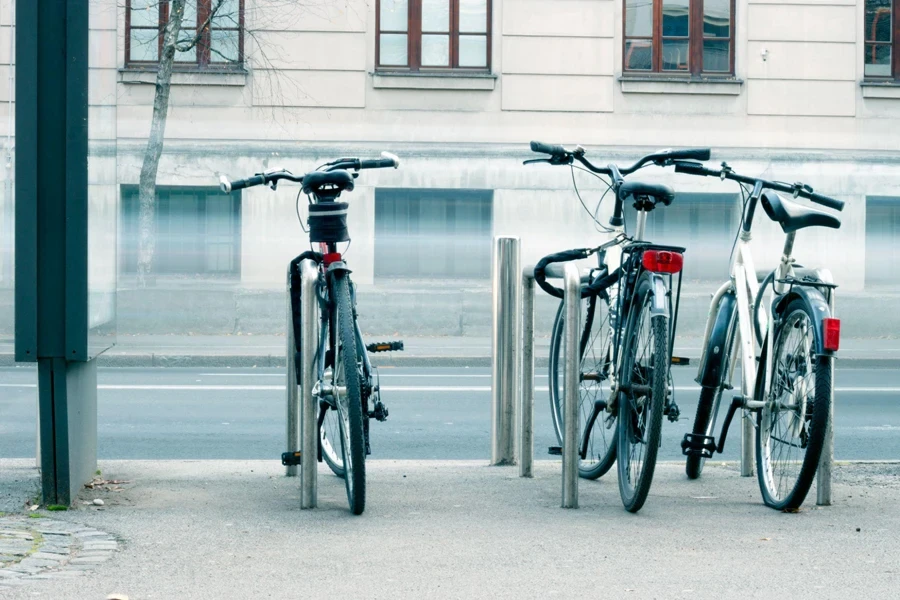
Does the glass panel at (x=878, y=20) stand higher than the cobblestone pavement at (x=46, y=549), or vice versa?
the glass panel at (x=878, y=20)

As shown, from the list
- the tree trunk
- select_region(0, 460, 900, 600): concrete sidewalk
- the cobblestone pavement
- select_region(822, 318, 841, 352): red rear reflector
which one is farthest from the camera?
the tree trunk

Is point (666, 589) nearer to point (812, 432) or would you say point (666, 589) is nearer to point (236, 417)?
point (812, 432)

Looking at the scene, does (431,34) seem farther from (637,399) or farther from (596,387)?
(637,399)

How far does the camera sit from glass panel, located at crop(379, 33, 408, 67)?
63.4ft

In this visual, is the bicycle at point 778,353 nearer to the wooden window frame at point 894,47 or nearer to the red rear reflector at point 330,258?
the red rear reflector at point 330,258

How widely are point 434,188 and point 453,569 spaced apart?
49.4 feet

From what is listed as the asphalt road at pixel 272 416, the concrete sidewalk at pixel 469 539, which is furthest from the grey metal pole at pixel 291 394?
the asphalt road at pixel 272 416

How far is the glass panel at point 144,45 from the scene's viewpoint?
752 inches

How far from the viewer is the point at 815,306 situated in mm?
4977

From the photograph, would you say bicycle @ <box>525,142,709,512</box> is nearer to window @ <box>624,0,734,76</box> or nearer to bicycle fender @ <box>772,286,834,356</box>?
bicycle fender @ <box>772,286,834,356</box>

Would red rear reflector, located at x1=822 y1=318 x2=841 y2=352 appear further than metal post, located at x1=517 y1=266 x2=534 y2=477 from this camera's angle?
No

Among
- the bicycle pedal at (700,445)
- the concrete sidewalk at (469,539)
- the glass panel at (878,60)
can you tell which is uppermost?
the glass panel at (878,60)

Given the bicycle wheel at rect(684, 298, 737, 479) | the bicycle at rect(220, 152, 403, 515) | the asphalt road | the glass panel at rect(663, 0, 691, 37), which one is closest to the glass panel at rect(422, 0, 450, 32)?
the glass panel at rect(663, 0, 691, 37)

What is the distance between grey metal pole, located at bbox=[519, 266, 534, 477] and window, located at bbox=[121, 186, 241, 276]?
13209mm
